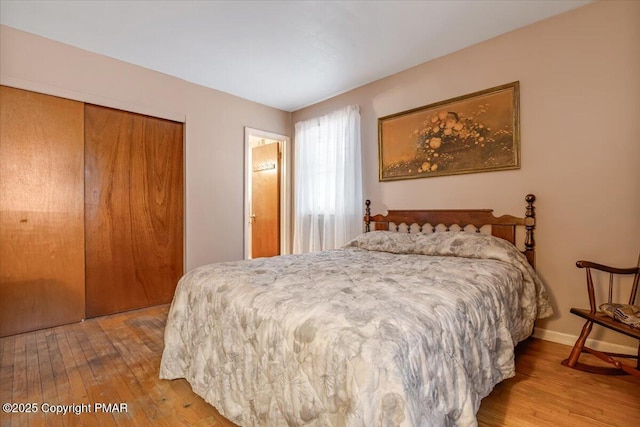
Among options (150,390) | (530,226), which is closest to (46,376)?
(150,390)

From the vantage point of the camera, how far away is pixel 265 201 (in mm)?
4754

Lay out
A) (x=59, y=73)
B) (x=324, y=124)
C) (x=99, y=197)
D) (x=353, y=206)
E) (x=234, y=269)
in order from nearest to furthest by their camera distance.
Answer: (x=234, y=269) < (x=59, y=73) < (x=99, y=197) < (x=353, y=206) < (x=324, y=124)

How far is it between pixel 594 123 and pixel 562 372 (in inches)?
68.8

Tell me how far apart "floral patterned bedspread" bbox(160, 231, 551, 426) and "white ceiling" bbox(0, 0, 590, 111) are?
73.7 inches

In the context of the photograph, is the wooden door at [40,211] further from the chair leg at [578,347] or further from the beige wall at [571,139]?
the chair leg at [578,347]

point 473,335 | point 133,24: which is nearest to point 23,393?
point 473,335

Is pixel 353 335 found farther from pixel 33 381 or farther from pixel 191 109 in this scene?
pixel 191 109

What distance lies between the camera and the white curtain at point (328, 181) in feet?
12.0

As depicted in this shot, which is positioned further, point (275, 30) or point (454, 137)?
point (454, 137)

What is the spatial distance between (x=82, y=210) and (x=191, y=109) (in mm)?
1554

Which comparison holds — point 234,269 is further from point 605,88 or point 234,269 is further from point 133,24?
point 605,88

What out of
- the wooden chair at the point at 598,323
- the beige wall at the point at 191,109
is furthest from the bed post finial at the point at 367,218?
the wooden chair at the point at 598,323

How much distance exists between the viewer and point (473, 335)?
1.35 m

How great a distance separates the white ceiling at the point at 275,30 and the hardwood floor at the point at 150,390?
2.54m
